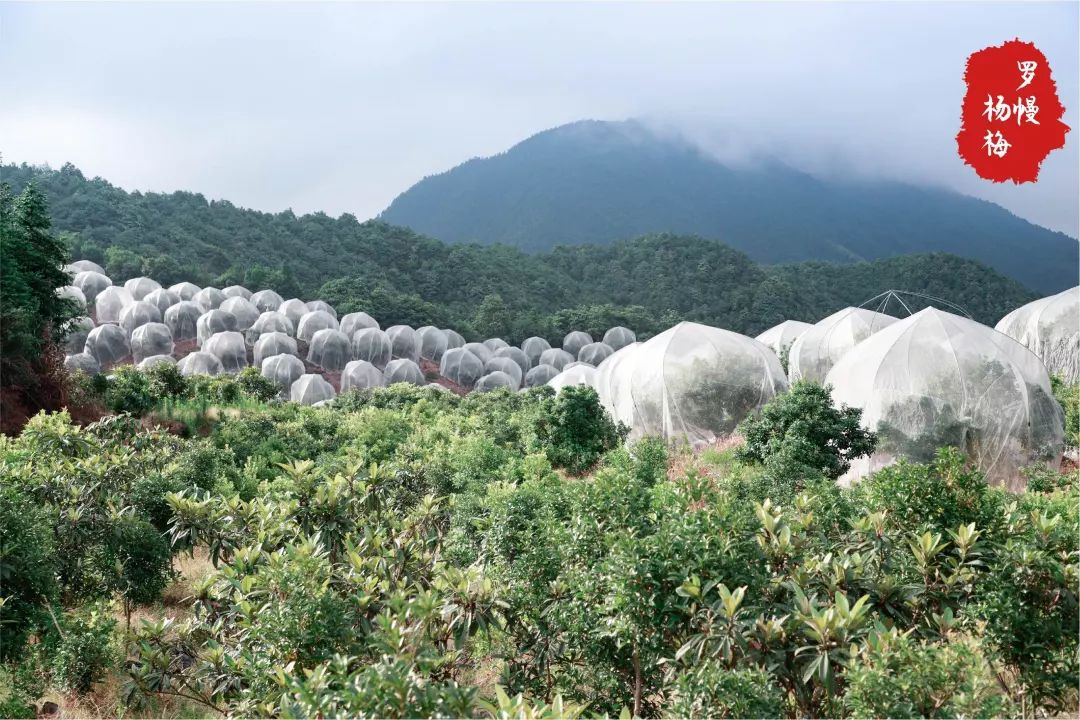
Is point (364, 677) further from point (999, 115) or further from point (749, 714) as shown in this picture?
point (999, 115)

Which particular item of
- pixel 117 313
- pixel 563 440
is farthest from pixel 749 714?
pixel 117 313

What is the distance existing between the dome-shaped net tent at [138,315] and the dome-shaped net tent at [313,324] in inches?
263

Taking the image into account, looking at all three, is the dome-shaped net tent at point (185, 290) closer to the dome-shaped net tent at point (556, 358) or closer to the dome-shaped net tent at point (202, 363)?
the dome-shaped net tent at point (202, 363)

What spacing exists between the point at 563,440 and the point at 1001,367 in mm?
8178

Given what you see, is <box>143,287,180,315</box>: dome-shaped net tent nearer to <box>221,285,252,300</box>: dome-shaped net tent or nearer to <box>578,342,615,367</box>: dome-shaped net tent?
<box>221,285,252,300</box>: dome-shaped net tent

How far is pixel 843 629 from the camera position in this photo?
423 centimetres

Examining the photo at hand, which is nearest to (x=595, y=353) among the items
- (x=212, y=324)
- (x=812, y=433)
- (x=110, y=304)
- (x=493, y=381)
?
(x=493, y=381)

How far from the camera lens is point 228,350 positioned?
37.3m

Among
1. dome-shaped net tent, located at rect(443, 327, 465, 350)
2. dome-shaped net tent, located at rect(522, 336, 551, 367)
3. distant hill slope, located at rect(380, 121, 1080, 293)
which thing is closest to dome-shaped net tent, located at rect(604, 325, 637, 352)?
dome-shaped net tent, located at rect(522, 336, 551, 367)

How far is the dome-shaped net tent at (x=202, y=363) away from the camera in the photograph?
118 feet

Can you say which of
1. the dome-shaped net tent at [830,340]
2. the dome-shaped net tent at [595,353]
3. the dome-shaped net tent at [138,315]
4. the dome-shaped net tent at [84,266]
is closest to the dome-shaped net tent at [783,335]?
the dome-shaped net tent at [830,340]

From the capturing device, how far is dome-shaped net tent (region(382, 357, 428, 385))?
3819cm

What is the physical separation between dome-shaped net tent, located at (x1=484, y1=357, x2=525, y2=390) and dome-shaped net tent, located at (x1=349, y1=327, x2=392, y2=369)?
5.13m

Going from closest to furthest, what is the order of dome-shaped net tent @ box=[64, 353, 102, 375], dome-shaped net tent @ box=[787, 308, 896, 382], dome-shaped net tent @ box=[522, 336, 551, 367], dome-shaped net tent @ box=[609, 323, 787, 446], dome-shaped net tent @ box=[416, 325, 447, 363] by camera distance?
dome-shaped net tent @ box=[609, 323, 787, 446], dome-shaped net tent @ box=[787, 308, 896, 382], dome-shaped net tent @ box=[64, 353, 102, 375], dome-shaped net tent @ box=[416, 325, 447, 363], dome-shaped net tent @ box=[522, 336, 551, 367]
